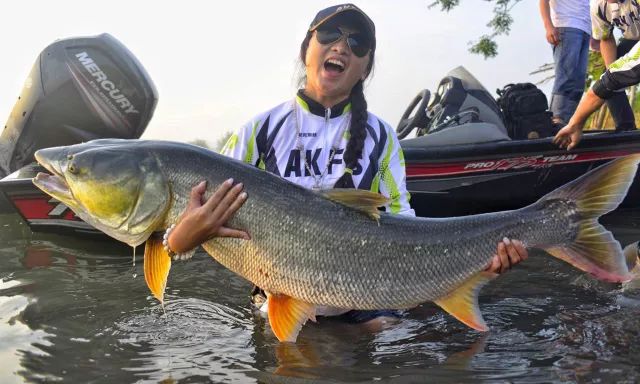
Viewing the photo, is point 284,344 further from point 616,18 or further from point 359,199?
point 616,18

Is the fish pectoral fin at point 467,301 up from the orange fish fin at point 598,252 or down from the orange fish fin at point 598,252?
down

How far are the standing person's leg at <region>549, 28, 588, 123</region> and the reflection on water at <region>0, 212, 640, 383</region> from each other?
2.84 metres

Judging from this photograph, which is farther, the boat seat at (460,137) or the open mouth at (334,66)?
the boat seat at (460,137)

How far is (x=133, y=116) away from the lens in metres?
6.12

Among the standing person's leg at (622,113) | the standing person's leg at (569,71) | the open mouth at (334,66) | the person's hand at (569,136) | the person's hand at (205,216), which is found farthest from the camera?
the standing person's leg at (569,71)

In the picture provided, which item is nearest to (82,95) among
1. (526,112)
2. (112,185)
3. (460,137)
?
(112,185)

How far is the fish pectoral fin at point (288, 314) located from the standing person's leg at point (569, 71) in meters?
5.14

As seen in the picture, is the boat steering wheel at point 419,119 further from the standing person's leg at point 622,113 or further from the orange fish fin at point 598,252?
the orange fish fin at point 598,252

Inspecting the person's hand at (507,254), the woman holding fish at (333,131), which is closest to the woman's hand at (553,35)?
the woman holding fish at (333,131)

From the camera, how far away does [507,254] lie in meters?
2.93

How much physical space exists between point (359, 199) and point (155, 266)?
105 centimetres

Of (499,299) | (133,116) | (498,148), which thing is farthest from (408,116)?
(499,299)

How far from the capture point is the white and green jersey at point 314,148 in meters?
3.73

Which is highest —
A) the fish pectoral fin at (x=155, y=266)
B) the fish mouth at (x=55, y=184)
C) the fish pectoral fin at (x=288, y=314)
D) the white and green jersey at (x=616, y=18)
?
the white and green jersey at (x=616, y=18)
